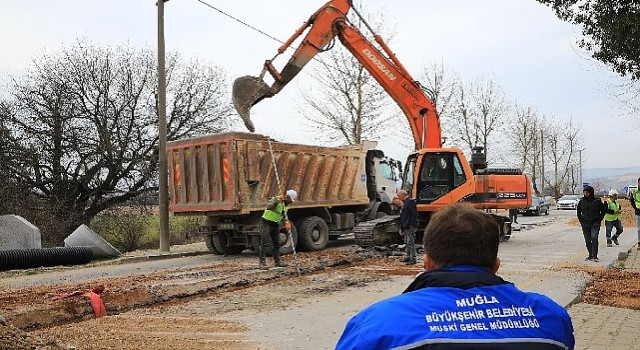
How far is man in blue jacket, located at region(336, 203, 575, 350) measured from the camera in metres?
1.95

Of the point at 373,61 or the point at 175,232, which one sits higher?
the point at 373,61

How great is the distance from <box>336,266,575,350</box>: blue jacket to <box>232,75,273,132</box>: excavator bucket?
12.8 m

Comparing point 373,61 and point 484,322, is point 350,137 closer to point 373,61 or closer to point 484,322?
point 373,61

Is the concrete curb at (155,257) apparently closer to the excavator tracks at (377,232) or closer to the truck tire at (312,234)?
the truck tire at (312,234)

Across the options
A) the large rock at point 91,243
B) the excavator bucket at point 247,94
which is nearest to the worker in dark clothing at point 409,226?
the excavator bucket at point 247,94

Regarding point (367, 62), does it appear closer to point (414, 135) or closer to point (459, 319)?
point (414, 135)

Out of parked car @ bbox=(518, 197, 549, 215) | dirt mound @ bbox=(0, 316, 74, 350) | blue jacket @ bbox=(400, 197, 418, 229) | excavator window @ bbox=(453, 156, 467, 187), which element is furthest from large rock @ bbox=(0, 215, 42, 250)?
parked car @ bbox=(518, 197, 549, 215)

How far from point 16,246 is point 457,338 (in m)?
16.2

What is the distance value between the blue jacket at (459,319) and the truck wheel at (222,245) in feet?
48.0

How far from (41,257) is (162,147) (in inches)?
171

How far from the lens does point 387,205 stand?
783 inches

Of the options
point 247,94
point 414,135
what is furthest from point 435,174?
point 247,94

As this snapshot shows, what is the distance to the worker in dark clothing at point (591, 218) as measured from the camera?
540 inches

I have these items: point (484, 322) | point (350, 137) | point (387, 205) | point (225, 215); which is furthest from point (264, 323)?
point (350, 137)
